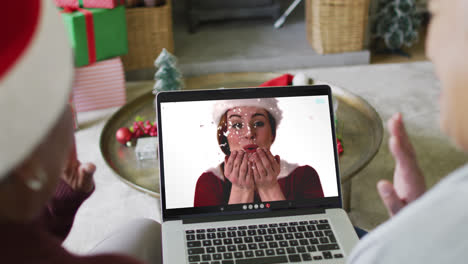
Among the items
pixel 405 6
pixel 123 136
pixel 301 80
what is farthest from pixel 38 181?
pixel 405 6

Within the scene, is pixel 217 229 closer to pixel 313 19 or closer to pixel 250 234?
pixel 250 234

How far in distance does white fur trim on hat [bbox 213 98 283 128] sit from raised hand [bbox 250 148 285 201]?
3.6 inches

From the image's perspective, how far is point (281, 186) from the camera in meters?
1.01

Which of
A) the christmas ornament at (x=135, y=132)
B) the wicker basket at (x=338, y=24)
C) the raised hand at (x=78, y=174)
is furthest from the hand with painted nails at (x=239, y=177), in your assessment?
the wicker basket at (x=338, y=24)

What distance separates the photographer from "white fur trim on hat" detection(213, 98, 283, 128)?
1064mm

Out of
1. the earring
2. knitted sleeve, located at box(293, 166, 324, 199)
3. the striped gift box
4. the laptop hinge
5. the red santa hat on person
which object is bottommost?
the striped gift box

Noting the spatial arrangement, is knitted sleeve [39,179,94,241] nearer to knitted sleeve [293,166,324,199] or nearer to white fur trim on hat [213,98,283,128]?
white fur trim on hat [213,98,283,128]

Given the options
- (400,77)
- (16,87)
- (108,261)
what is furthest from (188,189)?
(400,77)

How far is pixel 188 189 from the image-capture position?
100cm

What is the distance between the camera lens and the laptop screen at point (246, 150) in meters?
0.99

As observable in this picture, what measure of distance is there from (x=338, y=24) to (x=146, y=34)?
133cm

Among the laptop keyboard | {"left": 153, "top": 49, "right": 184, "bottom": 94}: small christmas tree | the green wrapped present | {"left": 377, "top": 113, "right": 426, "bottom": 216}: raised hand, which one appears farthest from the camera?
the green wrapped present

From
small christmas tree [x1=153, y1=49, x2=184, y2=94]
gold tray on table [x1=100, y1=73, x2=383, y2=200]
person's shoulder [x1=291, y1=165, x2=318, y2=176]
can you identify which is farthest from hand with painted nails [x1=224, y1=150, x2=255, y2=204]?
small christmas tree [x1=153, y1=49, x2=184, y2=94]

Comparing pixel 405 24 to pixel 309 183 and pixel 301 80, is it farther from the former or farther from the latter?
pixel 309 183
